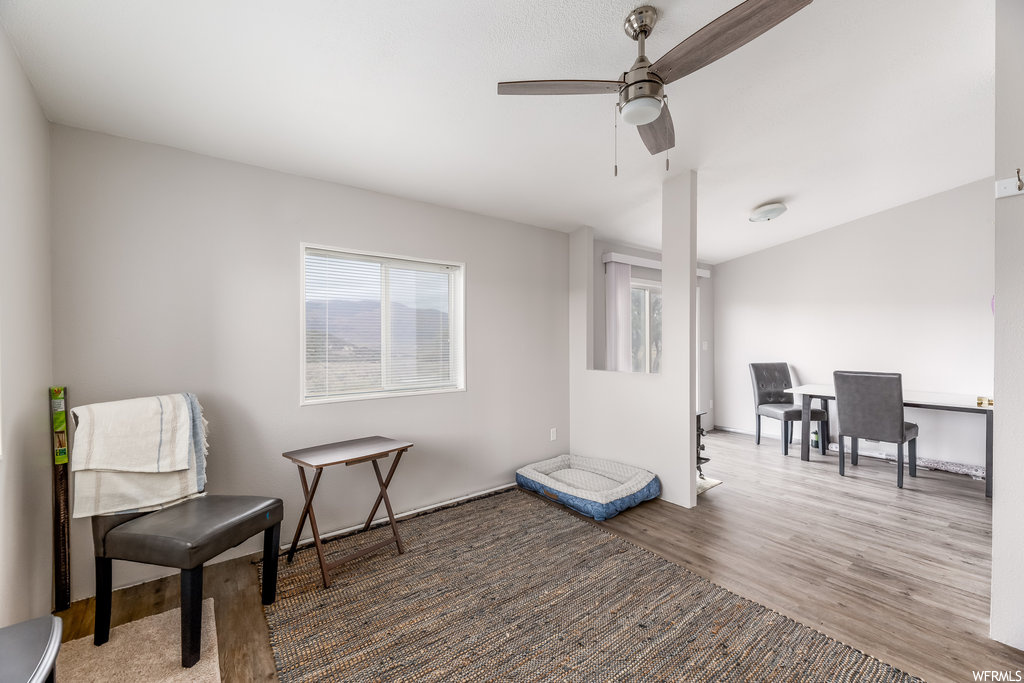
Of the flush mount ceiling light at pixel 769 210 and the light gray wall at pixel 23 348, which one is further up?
the flush mount ceiling light at pixel 769 210

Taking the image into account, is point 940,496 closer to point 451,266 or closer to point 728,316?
point 728,316

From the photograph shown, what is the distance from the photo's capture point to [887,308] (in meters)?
4.64

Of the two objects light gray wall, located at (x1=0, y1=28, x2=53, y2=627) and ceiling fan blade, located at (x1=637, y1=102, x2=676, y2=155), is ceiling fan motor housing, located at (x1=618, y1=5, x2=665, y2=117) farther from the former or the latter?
light gray wall, located at (x1=0, y1=28, x2=53, y2=627)

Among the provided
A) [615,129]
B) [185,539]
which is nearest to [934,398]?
[615,129]

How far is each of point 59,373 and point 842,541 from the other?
15.0ft

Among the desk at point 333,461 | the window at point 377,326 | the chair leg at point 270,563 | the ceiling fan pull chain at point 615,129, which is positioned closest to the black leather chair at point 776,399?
the ceiling fan pull chain at point 615,129

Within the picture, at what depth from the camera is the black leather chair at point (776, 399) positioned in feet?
15.5

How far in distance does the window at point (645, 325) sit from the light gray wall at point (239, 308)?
2.31 metres

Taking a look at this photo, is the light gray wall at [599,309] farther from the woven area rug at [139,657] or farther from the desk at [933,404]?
the woven area rug at [139,657]

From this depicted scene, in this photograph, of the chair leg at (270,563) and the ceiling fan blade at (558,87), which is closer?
the ceiling fan blade at (558,87)

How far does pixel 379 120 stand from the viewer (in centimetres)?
225

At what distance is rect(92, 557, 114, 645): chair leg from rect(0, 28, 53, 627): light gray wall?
0.22 meters

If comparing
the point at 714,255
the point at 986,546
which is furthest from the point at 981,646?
the point at 714,255

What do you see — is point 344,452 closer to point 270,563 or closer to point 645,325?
point 270,563
